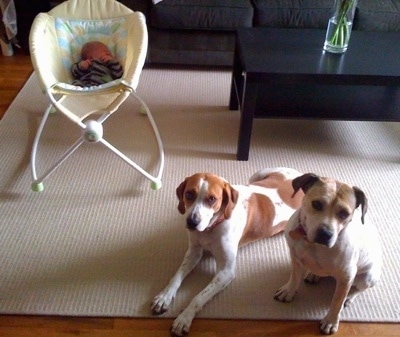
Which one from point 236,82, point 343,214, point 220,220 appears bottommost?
point 236,82

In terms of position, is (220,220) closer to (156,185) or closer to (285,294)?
(285,294)

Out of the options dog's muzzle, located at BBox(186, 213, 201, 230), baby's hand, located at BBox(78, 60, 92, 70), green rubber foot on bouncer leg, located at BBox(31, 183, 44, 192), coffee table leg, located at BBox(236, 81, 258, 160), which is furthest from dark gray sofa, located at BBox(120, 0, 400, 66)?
dog's muzzle, located at BBox(186, 213, 201, 230)

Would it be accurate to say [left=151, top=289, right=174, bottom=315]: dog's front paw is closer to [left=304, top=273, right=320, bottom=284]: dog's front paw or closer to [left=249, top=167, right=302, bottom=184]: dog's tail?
[left=304, top=273, right=320, bottom=284]: dog's front paw

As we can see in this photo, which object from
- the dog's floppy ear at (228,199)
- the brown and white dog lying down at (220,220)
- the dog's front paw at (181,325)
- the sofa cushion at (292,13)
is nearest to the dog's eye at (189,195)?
the brown and white dog lying down at (220,220)

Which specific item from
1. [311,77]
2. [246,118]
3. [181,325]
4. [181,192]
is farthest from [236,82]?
[181,325]

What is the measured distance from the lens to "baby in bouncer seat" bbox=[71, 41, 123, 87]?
2.11m

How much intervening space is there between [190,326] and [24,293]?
0.59 metres

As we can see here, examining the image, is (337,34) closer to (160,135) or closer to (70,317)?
(160,135)

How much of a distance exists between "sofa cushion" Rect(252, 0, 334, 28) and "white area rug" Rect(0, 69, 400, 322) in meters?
0.59

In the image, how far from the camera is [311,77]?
6.45 ft

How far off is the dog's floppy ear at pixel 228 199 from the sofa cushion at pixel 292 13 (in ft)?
5.85

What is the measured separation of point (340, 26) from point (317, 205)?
1257 mm

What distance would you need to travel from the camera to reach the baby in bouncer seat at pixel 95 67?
2107mm

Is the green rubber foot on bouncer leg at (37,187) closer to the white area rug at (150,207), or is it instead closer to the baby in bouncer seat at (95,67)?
the white area rug at (150,207)
